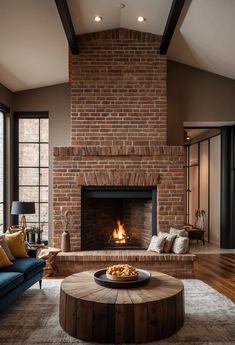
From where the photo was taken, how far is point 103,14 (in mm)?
5598

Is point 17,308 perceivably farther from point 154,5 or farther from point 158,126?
point 154,5

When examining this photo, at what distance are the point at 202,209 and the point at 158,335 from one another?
6.87 meters

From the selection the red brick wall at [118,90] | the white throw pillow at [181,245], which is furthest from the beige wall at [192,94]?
the white throw pillow at [181,245]

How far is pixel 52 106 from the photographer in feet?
23.4

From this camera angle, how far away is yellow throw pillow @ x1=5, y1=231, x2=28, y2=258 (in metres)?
4.77

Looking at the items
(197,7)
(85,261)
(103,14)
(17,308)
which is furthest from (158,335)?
(103,14)

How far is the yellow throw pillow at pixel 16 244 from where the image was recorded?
4.77 metres

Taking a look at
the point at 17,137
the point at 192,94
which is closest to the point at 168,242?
the point at 192,94

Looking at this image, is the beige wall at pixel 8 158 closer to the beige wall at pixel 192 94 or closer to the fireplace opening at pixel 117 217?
the fireplace opening at pixel 117 217

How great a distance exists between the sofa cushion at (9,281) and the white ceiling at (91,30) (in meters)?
3.26

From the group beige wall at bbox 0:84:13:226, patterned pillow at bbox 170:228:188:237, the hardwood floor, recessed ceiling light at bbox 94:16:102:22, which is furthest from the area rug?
recessed ceiling light at bbox 94:16:102:22

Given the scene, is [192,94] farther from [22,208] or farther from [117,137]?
[22,208]

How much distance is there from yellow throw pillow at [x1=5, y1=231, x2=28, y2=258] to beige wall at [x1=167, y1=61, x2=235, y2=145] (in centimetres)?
372

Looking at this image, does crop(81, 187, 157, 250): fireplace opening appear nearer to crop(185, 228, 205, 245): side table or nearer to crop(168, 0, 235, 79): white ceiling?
crop(185, 228, 205, 245): side table
